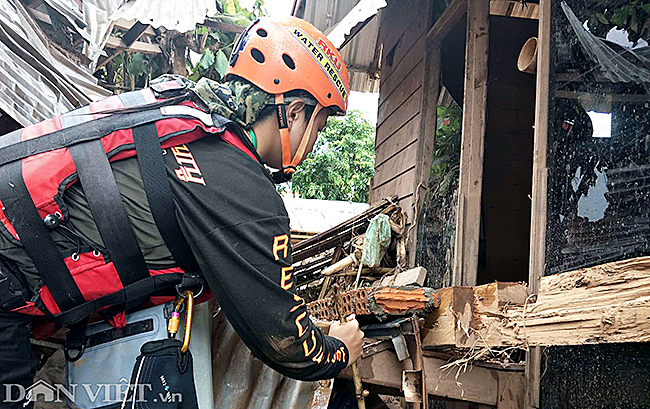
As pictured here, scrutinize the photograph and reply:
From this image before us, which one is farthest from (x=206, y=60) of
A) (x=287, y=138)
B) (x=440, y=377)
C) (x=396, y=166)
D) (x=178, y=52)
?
(x=440, y=377)

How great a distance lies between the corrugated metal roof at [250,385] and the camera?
245 centimetres

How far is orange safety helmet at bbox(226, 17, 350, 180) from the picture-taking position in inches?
93.7

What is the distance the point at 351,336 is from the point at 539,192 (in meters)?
1.19

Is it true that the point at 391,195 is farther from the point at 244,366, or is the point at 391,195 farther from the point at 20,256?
Result: the point at 20,256

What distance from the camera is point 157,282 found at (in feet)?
6.64

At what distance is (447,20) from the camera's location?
17.8ft

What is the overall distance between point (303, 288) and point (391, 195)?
2062mm

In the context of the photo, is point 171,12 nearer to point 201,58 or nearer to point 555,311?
point 201,58

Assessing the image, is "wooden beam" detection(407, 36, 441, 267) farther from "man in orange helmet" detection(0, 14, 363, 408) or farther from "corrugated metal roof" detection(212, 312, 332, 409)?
"man in orange helmet" detection(0, 14, 363, 408)

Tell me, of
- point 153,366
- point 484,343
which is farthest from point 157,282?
point 484,343

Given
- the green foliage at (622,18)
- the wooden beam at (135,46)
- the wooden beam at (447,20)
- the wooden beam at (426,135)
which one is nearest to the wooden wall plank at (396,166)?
the wooden beam at (426,135)

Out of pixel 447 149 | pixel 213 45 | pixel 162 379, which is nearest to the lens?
pixel 162 379

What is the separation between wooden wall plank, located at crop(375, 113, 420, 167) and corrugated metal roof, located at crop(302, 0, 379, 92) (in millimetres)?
1426

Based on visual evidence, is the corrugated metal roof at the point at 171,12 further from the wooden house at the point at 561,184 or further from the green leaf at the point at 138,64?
the green leaf at the point at 138,64
